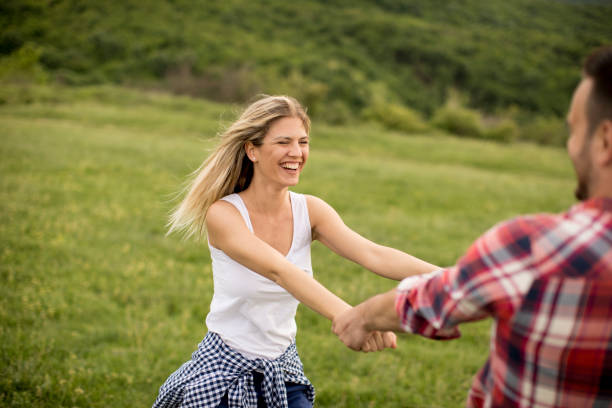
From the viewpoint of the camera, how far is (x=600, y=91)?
174 cm

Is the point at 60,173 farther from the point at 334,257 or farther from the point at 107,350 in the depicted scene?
the point at 107,350

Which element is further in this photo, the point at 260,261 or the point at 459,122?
the point at 459,122

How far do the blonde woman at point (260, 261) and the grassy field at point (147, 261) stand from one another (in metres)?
1.47

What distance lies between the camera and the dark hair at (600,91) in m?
1.72

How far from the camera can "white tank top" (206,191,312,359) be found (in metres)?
3.28

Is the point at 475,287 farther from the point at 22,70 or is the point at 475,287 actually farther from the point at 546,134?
the point at 22,70

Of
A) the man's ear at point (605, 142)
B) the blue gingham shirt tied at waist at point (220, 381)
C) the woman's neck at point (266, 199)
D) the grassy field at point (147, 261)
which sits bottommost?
the grassy field at point (147, 261)

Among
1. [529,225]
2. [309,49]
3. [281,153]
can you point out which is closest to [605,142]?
[529,225]

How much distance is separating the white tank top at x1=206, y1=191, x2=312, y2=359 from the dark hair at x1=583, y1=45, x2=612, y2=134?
2.04 m

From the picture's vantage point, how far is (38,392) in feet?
15.7

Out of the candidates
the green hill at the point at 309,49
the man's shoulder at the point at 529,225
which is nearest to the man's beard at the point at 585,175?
the man's shoulder at the point at 529,225

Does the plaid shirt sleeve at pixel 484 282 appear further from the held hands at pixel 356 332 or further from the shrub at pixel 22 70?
the shrub at pixel 22 70

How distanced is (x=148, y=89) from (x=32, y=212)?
3566cm

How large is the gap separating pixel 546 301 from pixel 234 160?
8.04ft
